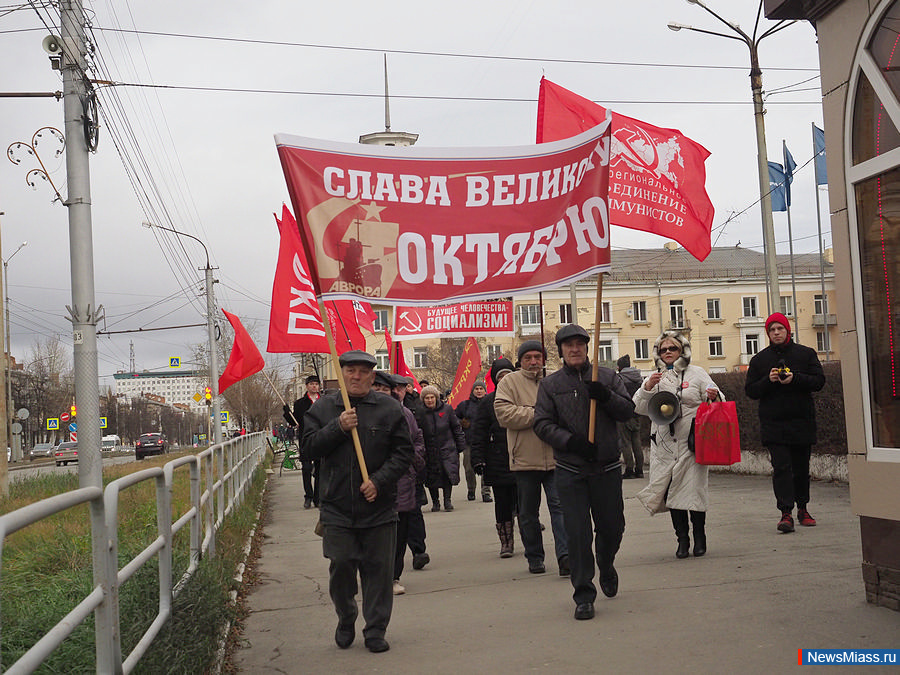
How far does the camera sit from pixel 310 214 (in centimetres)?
651

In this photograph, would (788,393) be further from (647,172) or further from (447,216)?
(647,172)

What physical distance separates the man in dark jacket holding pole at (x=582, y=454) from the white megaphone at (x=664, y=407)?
6.21ft

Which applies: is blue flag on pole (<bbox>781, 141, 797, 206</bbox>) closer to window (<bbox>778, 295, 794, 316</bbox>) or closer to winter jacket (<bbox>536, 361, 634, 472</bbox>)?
winter jacket (<bbox>536, 361, 634, 472</bbox>)

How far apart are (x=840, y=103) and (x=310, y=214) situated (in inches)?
133

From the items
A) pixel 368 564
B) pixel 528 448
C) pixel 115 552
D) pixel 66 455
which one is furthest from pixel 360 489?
pixel 66 455

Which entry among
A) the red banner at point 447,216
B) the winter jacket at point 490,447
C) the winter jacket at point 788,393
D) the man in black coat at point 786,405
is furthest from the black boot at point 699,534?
the red banner at point 447,216

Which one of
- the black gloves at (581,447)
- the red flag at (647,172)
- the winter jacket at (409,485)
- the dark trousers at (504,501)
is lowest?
the dark trousers at (504,501)

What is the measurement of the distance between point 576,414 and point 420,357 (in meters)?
72.6

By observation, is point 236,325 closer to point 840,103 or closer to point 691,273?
point 840,103

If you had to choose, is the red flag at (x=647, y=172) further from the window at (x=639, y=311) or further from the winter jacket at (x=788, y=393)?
the window at (x=639, y=311)

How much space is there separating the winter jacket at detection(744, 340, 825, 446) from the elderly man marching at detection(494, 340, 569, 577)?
2.19 metres

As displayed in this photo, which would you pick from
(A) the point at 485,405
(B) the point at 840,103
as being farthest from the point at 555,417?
(A) the point at 485,405

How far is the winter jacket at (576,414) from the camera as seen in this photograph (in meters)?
6.91

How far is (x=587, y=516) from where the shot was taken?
698 centimetres
